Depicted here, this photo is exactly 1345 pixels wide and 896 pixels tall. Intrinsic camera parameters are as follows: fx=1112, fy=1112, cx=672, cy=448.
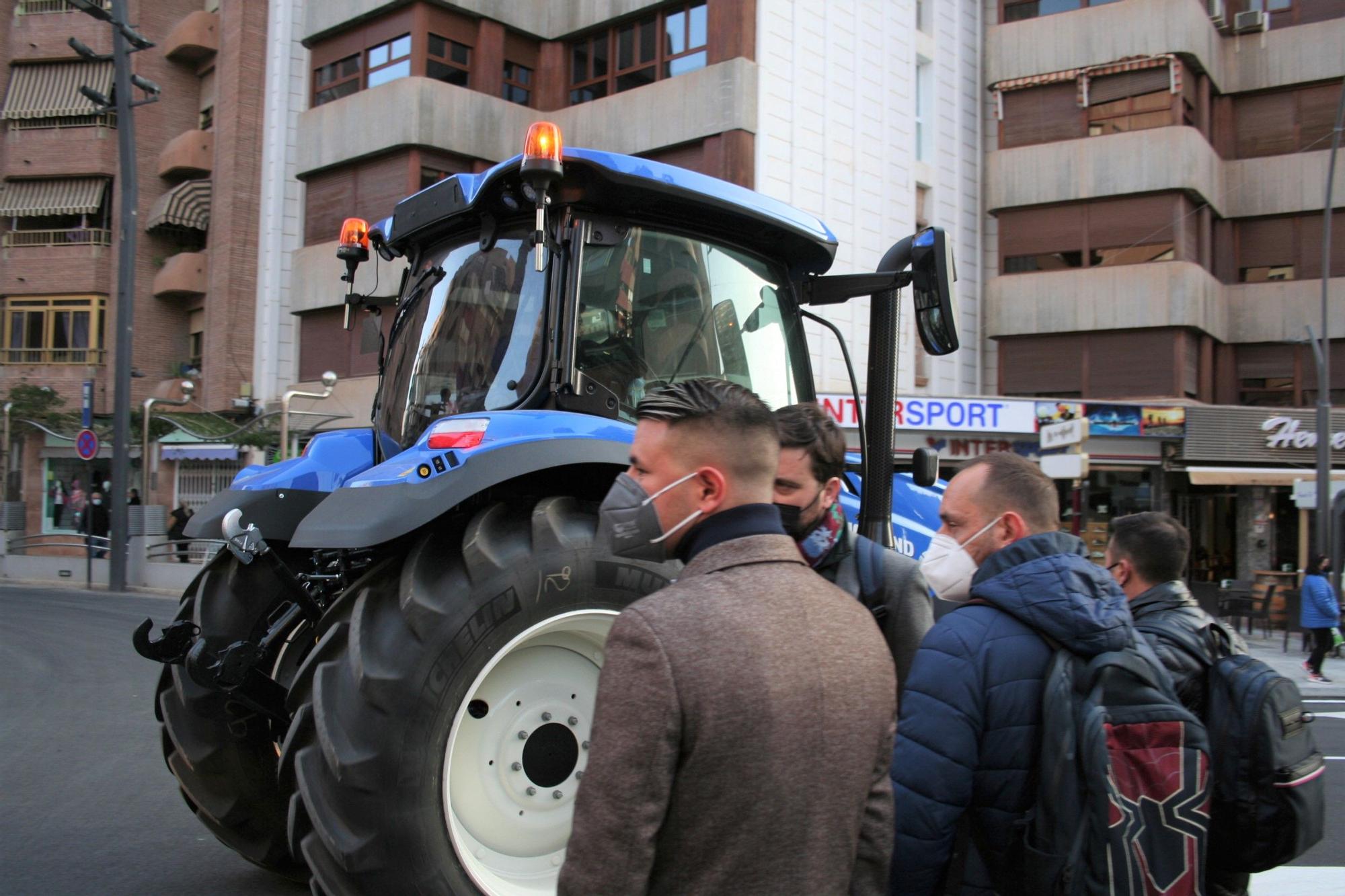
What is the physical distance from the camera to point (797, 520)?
328 cm

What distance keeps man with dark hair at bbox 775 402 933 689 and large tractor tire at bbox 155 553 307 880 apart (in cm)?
222

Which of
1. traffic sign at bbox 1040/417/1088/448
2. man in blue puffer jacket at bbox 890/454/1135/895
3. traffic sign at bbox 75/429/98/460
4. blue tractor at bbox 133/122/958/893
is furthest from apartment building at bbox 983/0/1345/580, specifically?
man in blue puffer jacket at bbox 890/454/1135/895

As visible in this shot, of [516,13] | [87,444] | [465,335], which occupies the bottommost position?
[87,444]

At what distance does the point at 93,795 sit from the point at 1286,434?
2405 cm

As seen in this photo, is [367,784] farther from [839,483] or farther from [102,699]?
[102,699]

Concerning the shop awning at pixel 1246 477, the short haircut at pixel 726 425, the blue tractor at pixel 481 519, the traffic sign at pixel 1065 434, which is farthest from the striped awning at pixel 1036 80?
the short haircut at pixel 726 425

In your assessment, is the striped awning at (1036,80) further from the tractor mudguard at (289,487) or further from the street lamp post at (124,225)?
the tractor mudguard at (289,487)

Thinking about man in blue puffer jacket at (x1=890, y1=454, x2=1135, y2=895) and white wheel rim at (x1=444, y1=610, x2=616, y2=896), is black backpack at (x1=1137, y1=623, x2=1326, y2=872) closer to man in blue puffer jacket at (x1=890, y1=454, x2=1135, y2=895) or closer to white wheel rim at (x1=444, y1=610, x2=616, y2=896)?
man in blue puffer jacket at (x1=890, y1=454, x2=1135, y2=895)

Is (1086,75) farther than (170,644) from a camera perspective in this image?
Yes

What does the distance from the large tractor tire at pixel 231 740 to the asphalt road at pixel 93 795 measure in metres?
0.22

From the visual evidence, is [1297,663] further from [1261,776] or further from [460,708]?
[460,708]

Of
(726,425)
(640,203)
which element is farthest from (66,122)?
(726,425)

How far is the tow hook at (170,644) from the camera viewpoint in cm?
397

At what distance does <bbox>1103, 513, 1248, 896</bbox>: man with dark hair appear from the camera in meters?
2.59
